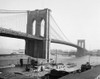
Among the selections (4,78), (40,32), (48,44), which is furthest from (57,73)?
(40,32)

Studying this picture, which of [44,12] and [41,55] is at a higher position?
[44,12]

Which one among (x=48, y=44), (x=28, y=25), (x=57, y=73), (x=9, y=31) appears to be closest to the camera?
(x=57, y=73)

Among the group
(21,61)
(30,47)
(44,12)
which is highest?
(44,12)

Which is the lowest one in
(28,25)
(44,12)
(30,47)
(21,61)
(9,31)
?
(21,61)

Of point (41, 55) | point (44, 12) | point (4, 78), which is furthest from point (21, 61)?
point (4, 78)

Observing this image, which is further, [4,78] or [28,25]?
[28,25]

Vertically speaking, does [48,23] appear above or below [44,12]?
below

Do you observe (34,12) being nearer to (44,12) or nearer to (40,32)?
(44,12)

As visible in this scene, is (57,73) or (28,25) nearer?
(57,73)

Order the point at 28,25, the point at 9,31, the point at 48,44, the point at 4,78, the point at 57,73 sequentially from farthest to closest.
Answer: the point at 28,25
the point at 48,44
the point at 9,31
the point at 57,73
the point at 4,78

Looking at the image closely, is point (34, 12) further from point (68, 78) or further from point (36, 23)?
point (68, 78)
